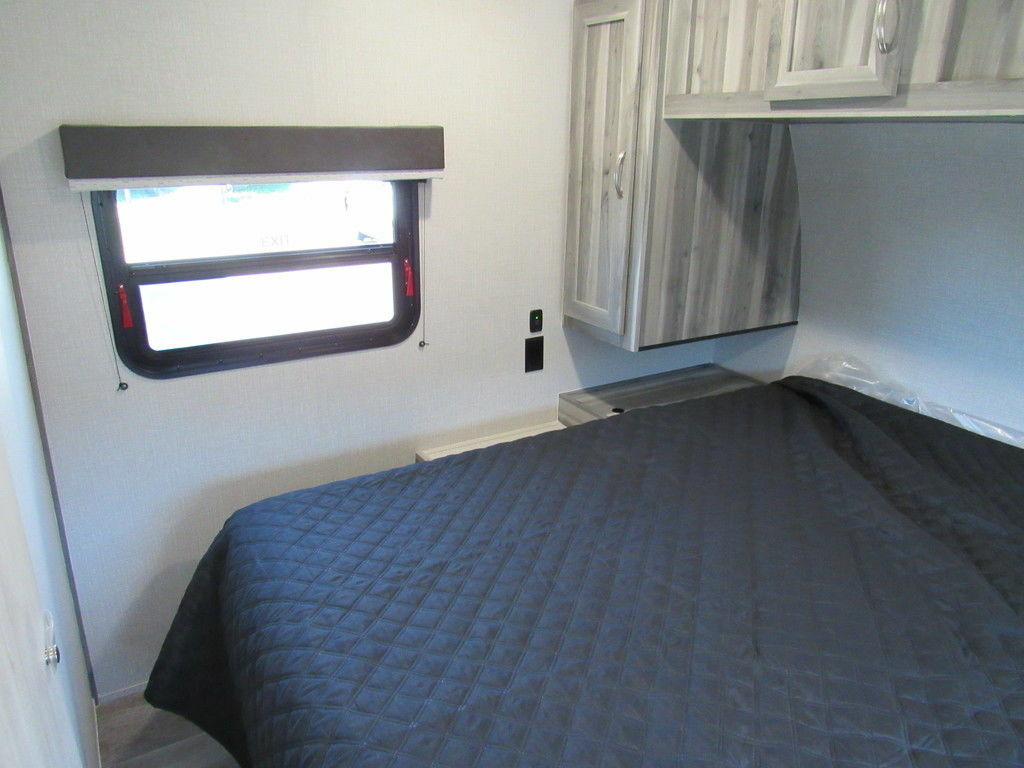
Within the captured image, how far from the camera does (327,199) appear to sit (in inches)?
79.8

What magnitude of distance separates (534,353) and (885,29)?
4.69 feet

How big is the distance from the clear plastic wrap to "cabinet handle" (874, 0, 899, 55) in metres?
1.19

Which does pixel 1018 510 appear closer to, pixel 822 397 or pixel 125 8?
pixel 822 397

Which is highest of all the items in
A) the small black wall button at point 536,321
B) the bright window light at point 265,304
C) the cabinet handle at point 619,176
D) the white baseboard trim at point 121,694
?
the cabinet handle at point 619,176

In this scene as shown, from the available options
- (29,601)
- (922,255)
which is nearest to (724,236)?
(922,255)

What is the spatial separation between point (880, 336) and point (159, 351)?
7.11 ft

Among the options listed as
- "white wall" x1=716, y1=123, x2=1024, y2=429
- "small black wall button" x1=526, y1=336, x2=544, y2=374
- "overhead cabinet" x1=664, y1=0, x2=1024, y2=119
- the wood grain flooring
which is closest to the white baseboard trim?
the wood grain flooring

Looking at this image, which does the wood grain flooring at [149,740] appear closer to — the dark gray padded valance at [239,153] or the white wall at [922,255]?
the dark gray padded valance at [239,153]

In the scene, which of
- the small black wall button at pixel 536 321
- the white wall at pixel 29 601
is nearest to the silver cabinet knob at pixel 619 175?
the small black wall button at pixel 536 321

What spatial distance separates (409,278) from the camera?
217cm

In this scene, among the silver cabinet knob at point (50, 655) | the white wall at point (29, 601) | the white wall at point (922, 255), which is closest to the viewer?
the white wall at point (29, 601)

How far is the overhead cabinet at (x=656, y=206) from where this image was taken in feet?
6.69

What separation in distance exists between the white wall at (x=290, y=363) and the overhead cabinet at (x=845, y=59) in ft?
1.67

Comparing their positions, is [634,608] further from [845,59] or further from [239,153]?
[239,153]
